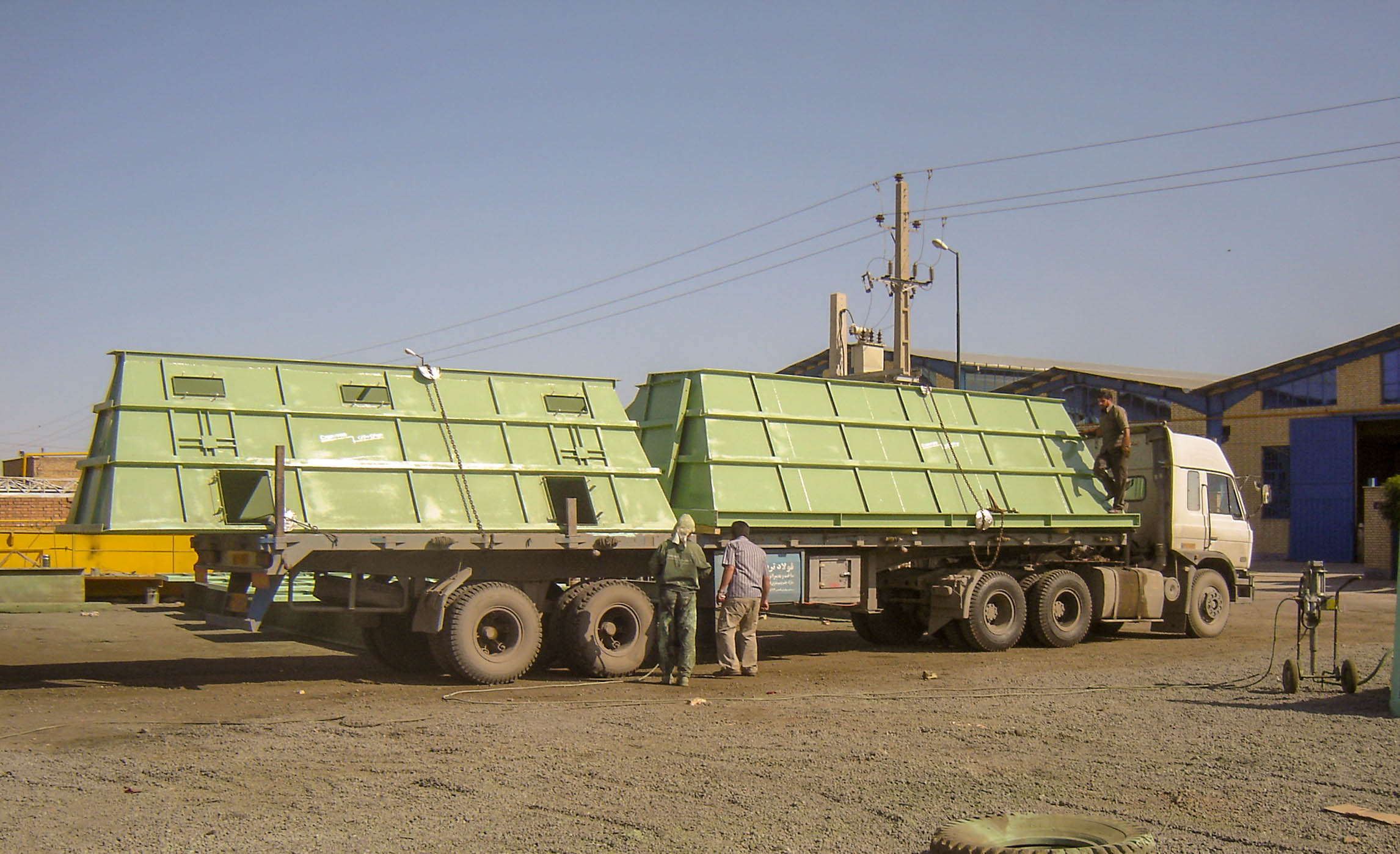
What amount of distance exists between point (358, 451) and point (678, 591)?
11.8 feet

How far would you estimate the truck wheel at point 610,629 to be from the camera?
43.4ft

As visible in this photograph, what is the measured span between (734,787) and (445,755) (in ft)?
7.33

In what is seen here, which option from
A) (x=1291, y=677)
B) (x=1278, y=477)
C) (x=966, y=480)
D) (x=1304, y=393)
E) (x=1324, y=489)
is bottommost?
(x=1291, y=677)

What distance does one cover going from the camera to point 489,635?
1289cm

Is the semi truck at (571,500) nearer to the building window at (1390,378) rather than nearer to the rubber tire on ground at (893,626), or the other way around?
the rubber tire on ground at (893,626)

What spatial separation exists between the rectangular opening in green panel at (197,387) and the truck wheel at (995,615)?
9642 mm

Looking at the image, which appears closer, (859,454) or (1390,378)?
(859,454)

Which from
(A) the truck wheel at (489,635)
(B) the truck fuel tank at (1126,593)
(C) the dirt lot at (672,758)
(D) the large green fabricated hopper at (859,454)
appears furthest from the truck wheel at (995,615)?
(A) the truck wheel at (489,635)

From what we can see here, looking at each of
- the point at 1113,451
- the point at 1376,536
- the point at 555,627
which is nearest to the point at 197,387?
the point at 555,627

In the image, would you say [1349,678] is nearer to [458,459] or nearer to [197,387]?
[458,459]

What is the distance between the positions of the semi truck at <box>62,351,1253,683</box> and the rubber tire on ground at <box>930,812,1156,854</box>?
24.1ft

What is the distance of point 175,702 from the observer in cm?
1142

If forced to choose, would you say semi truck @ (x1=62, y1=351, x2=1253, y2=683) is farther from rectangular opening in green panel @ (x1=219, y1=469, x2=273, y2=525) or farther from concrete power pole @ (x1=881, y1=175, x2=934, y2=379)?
concrete power pole @ (x1=881, y1=175, x2=934, y2=379)

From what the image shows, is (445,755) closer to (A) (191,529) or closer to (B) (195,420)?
(A) (191,529)
